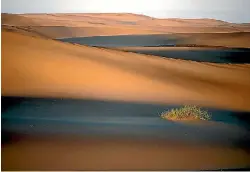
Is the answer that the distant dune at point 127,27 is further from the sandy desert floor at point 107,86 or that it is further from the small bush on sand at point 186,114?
the small bush on sand at point 186,114

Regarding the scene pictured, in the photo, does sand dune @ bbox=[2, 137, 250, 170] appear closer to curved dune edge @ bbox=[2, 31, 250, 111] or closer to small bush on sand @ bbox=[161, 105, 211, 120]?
small bush on sand @ bbox=[161, 105, 211, 120]

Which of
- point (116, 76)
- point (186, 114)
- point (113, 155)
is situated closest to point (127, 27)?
point (116, 76)

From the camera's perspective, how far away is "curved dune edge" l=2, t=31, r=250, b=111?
2.39 meters

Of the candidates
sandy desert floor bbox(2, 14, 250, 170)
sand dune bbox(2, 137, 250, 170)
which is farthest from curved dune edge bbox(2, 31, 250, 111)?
sand dune bbox(2, 137, 250, 170)

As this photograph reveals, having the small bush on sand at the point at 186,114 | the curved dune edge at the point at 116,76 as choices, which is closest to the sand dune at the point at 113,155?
the small bush on sand at the point at 186,114

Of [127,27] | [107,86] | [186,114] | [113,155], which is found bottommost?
[113,155]

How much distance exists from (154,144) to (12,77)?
2.97 ft

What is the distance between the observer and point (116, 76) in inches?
94.8

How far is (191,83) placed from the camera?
2404mm

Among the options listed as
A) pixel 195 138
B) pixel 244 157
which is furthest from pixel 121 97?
pixel 244 157

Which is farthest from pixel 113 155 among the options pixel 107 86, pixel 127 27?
pixel 127 27

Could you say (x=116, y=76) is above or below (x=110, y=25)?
below

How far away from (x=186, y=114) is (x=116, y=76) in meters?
0.46

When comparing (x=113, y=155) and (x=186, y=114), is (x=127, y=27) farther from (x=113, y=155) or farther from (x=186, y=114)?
(x=113, y=155)
